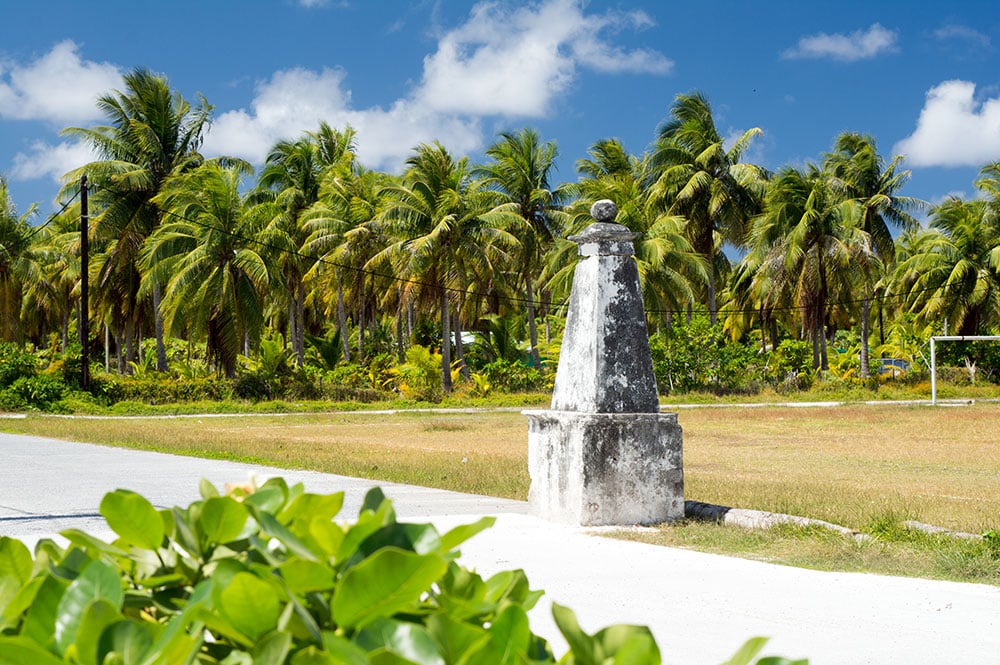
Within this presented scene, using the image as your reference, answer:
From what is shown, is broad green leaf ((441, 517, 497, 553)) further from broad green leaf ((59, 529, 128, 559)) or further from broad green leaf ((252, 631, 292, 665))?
broad green leaf ((59, 529, 128, 559))

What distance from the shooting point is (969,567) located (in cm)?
633

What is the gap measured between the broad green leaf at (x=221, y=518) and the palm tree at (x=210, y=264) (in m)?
32.5

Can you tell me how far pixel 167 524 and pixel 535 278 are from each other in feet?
169

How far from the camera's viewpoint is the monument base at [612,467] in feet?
25.5

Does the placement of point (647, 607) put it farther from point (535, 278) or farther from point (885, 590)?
point (535, 278)

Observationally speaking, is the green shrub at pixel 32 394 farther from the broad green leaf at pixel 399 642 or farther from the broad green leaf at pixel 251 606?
the broad green leaf at pixel 399 642

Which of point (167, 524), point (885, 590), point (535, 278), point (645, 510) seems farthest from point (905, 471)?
point (535, 278)

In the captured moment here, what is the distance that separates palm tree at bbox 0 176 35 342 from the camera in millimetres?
44125

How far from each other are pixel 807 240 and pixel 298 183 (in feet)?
72.8

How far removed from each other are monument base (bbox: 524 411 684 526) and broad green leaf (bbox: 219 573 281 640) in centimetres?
668

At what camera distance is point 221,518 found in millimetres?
1461

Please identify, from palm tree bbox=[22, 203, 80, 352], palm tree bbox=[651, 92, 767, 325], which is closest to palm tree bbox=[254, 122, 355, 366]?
palm tree bbox=[22, 203, 80, 352]

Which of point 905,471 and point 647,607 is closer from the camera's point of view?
point 647,607

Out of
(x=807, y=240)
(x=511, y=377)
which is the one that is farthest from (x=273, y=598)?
(x=807, y=240)
